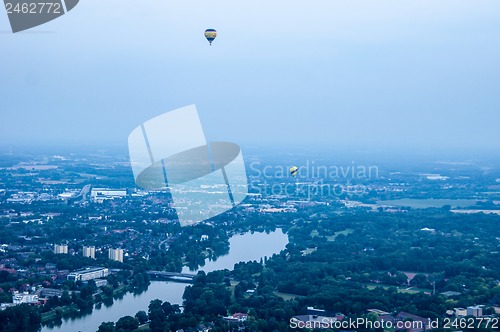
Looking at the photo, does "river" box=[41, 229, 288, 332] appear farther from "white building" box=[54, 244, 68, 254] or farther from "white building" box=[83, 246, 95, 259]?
"white building" box=[54, 244, 68, 254]

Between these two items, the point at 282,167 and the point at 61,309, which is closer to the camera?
the point at 61,309

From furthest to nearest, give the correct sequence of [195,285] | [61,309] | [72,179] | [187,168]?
[72,179]
[187,168]
[195,285]
[61,309]

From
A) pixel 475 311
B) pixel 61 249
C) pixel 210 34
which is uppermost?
pixel 210 34

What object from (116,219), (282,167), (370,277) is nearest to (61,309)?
(370,277)

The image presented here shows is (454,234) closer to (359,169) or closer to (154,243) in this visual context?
(154,243)

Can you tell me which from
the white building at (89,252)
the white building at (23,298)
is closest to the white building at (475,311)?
the white building at (23,298)

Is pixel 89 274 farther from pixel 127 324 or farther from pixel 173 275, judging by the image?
pixel 127 324

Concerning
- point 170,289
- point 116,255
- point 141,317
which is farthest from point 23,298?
point 116,255
